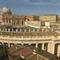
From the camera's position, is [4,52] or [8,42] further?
[8,42]

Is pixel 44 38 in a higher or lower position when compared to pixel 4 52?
lower

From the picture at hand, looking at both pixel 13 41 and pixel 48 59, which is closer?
pixel 48 59

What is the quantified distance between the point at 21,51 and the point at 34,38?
85.3 ft

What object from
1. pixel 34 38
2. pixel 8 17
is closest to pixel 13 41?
pixel 34 38

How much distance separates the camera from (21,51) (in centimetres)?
1981

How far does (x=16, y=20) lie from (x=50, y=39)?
80939 millimetres

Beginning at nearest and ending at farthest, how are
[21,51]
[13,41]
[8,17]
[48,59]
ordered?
[48,59] → [21,51] → [13,41] → [8,17]

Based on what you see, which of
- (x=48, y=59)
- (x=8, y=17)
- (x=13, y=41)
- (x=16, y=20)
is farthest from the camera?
(x=16, y=20)

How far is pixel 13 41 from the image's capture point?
4547 centimetres

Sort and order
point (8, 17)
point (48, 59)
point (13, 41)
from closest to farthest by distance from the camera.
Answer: point (48, 59)
point (13, 41)
point (8, 17)

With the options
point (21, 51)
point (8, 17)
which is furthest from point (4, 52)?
point (8, 17)

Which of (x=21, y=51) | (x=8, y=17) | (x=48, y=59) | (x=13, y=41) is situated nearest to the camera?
(x=48, y=59)

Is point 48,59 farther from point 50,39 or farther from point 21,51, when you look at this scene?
point 50,39

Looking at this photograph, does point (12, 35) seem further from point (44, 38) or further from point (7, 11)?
point (7, 11)
